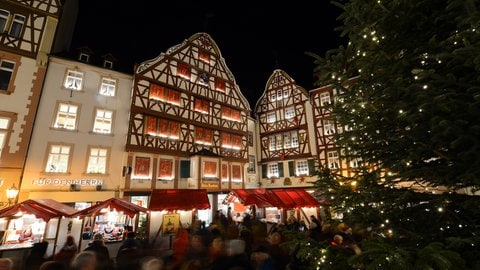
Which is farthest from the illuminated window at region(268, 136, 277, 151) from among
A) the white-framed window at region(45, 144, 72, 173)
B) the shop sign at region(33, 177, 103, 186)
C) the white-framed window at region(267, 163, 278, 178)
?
the white-framed window at region(45, 144, 72, 173)

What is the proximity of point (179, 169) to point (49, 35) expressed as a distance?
11.0 metres

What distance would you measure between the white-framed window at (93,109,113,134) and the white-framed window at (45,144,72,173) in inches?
73.9

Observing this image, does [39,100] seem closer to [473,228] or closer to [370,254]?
[370,254]

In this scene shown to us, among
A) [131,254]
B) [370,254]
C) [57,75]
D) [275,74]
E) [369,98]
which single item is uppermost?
[275,74]

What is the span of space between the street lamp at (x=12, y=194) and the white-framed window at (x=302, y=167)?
19.7 meters

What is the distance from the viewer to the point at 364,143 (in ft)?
13.4

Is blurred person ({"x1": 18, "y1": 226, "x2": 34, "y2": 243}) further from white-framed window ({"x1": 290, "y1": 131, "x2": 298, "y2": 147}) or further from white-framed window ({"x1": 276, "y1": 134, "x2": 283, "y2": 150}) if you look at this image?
white-framed window ({"x1": 290, "y1": 131, "x2": 298, "y2": 147})

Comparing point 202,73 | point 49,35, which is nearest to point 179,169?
point 202,73

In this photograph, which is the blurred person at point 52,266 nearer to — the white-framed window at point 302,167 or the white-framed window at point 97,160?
the white-framed window at point 97,160

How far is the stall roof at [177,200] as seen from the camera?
13.6 m

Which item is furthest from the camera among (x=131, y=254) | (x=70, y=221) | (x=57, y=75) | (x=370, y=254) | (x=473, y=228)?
(x=57, y=75)

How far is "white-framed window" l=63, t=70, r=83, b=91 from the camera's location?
47.8ft

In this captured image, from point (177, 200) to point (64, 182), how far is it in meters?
6.04

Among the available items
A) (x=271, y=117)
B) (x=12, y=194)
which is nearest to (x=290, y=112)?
(x=271, y=117)
